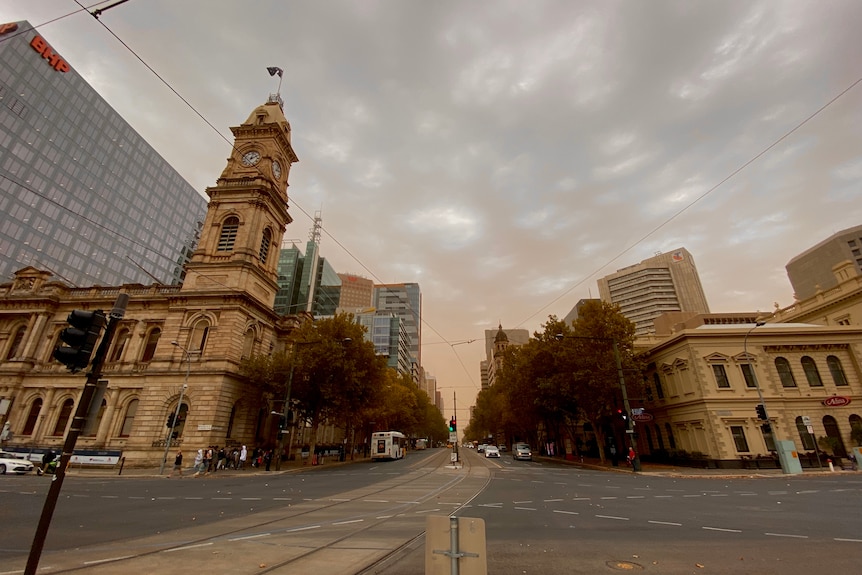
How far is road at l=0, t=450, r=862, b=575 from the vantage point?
6605mm

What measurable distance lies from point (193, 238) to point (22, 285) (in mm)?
58284

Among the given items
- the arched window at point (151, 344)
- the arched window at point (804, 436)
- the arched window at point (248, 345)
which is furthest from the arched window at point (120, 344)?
the arched window at point (804, 436)

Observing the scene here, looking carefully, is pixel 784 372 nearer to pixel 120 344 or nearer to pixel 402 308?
pixel 120 344

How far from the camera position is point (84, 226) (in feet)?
230

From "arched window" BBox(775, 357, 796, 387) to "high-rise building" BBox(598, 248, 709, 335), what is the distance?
3779 inches

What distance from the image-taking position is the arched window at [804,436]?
1199 inches

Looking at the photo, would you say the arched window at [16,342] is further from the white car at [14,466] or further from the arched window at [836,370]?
the arched window at [836,370]

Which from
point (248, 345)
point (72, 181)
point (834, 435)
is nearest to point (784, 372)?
point (834, 435)

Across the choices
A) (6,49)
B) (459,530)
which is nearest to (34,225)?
(6,49)

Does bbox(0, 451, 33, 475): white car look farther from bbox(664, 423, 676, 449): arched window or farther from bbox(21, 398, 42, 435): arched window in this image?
bbox(664, 423, 676, 449): arched window

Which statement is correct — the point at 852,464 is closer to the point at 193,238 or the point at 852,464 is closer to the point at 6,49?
the point at 6,49

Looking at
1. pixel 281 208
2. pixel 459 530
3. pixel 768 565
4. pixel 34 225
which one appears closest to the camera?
pixel 459 530

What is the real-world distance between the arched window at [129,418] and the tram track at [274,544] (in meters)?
30.6

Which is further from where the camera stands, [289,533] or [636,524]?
[636,524]
